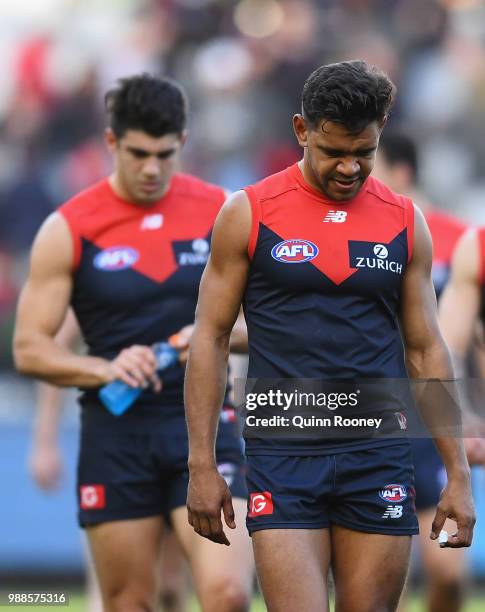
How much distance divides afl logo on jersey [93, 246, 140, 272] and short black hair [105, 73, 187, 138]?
59cm

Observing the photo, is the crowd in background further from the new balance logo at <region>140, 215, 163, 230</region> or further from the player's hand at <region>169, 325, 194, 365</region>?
the player's hand at <region>169, 325, 194, 365</region>

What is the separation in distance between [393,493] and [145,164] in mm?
2469

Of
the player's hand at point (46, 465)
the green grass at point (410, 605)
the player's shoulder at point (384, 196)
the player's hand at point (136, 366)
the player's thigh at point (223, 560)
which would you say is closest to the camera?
the player's shoulder at point (384, 196)

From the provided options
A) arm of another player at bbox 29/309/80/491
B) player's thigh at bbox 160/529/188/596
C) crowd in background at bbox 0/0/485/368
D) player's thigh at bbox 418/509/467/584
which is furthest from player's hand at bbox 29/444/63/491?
crowd in background at bbox 0/0/485/368

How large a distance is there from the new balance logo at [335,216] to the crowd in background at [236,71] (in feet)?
25.7

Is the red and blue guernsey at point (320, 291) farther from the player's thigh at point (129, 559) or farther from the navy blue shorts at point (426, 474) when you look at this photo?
the navy blue shorts at point (426, 474)

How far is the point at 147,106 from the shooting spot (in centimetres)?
691

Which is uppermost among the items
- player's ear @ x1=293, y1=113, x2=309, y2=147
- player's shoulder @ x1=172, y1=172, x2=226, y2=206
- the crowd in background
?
the crowd in background

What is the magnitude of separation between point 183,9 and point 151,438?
8142 mm

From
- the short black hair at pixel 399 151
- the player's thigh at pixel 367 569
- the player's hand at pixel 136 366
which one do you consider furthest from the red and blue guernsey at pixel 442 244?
the player's thigh at pixel 367 569

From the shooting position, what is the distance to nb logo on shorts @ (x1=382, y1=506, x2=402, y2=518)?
5.03 meters

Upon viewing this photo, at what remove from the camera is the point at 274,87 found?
13445mm

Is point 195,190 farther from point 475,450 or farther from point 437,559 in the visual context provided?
point 437,559

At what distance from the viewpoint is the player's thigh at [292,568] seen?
4.79 metres
